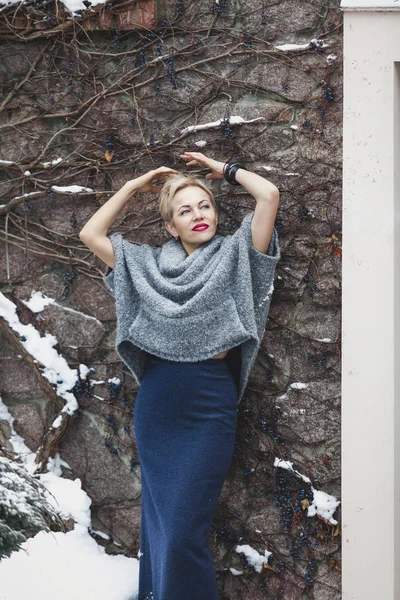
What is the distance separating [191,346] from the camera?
2.34m

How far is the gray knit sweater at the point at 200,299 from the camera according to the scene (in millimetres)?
2316

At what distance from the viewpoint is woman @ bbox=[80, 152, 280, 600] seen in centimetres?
231

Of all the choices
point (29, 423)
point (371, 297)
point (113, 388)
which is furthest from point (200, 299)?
point (29, 423)

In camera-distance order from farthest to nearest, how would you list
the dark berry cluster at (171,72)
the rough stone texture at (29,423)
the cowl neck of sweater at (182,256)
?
the rough stone texture at (29,423), the dark berry cluster at (171,72), the cowl neck of sweater at (182,256)

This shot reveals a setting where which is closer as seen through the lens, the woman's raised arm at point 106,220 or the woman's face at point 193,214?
the woman's face at point 193,214

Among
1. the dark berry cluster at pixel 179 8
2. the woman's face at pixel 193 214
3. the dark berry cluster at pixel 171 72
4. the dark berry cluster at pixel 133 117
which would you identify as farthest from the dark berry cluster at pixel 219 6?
the woman's face at pixel 193 214

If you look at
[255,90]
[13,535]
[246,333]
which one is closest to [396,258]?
[246,333]

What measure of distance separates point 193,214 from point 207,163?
21cm

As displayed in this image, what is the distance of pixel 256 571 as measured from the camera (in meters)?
2.71

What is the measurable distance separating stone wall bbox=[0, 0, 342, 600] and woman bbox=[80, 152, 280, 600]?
24 cm

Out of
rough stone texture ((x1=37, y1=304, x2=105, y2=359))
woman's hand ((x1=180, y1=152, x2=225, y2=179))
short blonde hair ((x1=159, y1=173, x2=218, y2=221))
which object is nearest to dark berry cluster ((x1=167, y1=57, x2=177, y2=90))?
woman's hand ((x1=180, y1=152, x2=225, y2=179))

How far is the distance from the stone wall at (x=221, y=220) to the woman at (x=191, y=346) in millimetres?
241

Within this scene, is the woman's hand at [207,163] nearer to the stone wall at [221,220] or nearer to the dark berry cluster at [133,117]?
the stone wall at [221,220]

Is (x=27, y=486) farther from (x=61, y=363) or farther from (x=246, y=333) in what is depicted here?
(x=246, y=333)
